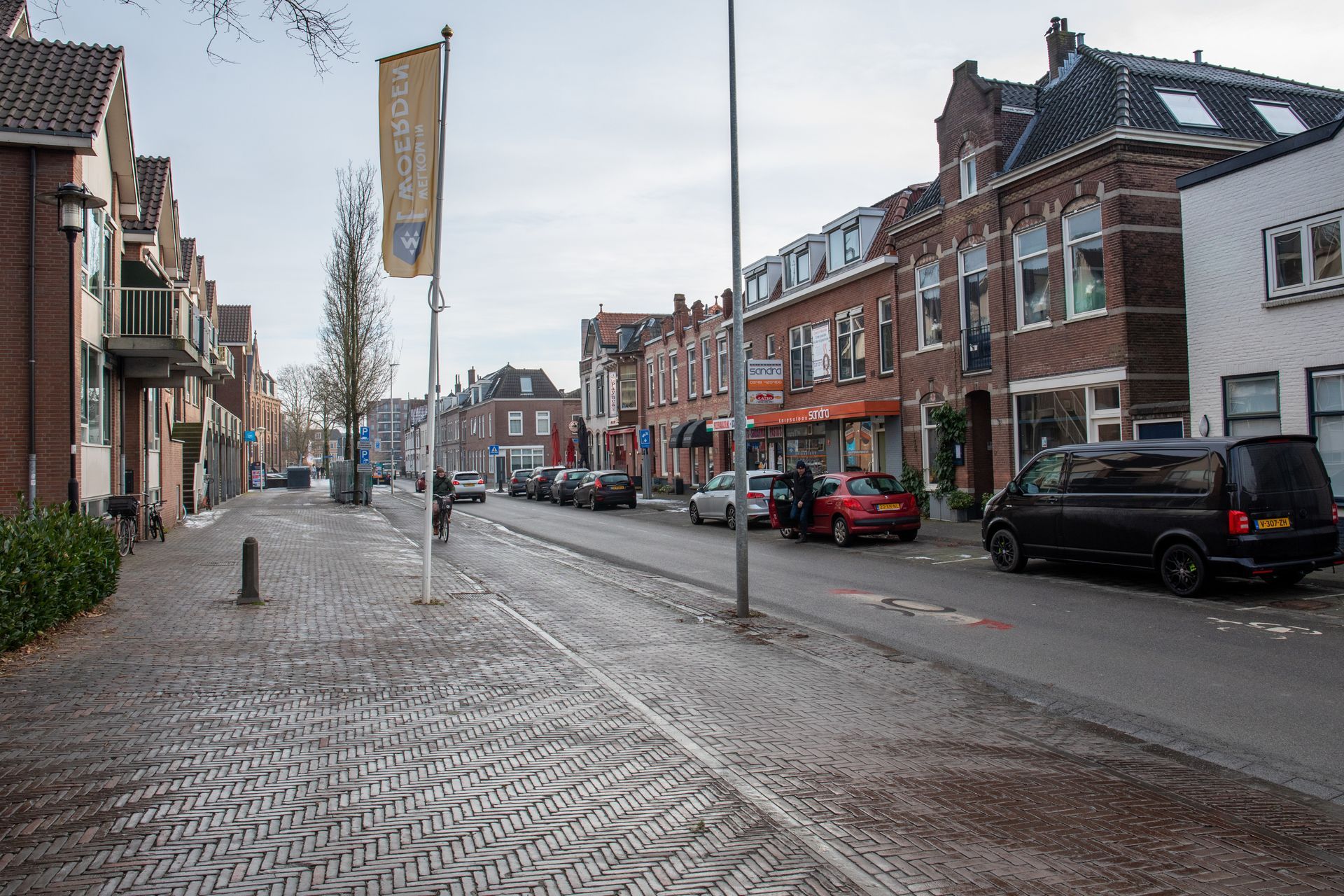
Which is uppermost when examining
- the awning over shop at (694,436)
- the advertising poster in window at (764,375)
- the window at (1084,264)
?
the window at (1084,264)

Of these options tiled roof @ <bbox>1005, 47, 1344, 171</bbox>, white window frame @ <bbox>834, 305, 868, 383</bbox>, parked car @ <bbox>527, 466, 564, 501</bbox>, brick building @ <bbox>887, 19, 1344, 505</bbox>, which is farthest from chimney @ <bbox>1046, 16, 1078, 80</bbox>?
parked car @ <bbox>527, 466, 564, 501</bbox>

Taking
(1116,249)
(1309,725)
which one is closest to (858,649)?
(1309,725)

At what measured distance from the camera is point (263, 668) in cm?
786

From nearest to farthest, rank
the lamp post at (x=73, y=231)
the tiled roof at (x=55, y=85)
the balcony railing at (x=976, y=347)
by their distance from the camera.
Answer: the lamp post at (x=73, y=231), the tiled roof at (x=55, y=85), the balcony railing at (x=976, y=347)

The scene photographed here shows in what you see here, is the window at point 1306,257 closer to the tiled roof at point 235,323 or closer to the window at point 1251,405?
the window at point 1251,405

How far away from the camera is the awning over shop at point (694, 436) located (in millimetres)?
38375

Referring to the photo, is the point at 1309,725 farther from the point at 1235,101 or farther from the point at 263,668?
the point at 1235,101

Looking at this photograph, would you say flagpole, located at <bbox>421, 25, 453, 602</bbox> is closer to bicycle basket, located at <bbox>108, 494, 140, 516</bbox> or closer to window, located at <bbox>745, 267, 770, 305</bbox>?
bicycle basket, located at <bbox>108, 494, 140, 516</bbox>

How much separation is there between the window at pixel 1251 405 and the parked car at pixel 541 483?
31.3 meters

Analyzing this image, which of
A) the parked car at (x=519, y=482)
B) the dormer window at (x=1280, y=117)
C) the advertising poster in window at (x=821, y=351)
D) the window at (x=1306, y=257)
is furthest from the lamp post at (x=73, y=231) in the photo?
the parked car at (x=519, y=482)

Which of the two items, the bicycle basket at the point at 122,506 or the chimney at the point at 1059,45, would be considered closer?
the bicycle basket at the point at 122,506

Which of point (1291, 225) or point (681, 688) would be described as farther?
point (1291, 225)

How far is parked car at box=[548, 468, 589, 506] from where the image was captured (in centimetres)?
3888

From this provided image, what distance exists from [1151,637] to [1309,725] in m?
2.96
